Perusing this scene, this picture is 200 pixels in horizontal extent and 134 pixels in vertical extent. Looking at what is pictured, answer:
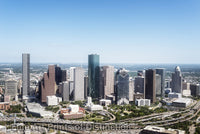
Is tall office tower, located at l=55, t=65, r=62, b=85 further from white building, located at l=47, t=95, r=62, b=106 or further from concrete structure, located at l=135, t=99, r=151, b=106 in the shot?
concrete structure, located at l=135, t=99, r=151, b=106

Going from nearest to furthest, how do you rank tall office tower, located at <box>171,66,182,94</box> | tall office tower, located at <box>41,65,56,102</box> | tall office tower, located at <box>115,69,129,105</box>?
1. tall office tower, located at <box>115,69,129,105</box>
2. tall office tower, located at <box>41,65,56,102</box>
3. tall office tower, located at <box>171,66,182,94</box>

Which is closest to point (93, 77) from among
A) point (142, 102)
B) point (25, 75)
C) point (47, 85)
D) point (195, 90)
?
point (47, 85)

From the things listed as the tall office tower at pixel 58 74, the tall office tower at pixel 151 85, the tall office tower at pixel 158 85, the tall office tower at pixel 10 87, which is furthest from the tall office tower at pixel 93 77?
the tall office tower at pixel 10 87

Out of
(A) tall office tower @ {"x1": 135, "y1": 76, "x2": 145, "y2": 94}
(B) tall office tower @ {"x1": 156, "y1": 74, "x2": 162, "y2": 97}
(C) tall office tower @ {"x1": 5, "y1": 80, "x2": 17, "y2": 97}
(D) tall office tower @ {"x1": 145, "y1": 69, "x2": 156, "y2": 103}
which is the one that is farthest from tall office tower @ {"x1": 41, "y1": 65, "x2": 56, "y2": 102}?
(B) tall office tower @ {"x1": 156, "y1": 74, "x2": 162, "y2": 97}

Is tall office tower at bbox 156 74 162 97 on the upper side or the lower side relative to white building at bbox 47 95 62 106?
upper

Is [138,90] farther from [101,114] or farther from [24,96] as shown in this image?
[24,96]

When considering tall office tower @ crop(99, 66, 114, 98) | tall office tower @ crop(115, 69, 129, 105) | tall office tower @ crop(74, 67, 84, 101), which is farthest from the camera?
tall office tower @ crop(99, 66, 114, 98)

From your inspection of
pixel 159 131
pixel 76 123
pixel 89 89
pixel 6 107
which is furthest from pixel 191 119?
pixel 6 107
